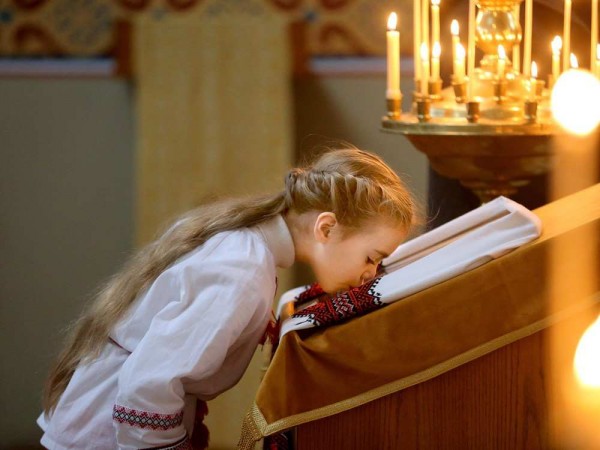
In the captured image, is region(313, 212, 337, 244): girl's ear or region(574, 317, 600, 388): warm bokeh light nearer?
region(574, 317, 600, 388): warm bokeh light

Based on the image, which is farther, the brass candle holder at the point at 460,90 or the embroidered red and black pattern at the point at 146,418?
the brass candle holder at the point at 460,90

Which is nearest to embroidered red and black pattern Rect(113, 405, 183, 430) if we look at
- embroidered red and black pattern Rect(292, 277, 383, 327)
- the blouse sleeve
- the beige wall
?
the blouse sleeve

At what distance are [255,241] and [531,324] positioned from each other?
0.56 m

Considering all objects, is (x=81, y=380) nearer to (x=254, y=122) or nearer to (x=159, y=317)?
(x=159, y=317)

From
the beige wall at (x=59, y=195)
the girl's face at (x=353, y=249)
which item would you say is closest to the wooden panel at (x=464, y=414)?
the girl's face at (x=353, y=249)

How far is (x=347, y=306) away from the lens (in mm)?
1648

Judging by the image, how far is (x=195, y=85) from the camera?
4.36m

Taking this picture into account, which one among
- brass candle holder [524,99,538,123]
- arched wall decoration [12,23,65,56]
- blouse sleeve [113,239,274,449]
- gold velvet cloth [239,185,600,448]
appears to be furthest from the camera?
arched wall decoration [12,23,65,56]

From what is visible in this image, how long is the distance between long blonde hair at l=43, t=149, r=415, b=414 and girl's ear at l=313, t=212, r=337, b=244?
14mm

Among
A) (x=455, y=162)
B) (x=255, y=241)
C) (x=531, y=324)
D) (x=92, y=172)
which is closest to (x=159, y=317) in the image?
(x=255, y=241)

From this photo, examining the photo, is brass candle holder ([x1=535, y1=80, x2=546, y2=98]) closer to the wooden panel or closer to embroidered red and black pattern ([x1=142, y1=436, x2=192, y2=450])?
the wooden panel

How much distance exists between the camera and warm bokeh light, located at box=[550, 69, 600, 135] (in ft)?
7.65

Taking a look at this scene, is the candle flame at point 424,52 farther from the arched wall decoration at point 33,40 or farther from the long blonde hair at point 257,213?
the arched wall decoration at point 33,40

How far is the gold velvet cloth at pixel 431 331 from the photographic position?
1536mm
